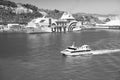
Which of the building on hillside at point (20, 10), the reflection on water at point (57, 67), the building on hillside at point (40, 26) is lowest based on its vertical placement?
the reflection on water at point (57, 67)

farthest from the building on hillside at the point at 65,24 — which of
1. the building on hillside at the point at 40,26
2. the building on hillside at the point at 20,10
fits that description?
the building on hillside at the point at 20,10

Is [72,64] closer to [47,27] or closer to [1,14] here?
[47,27]

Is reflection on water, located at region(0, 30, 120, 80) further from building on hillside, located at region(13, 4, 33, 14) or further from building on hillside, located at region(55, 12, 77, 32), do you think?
building on hillside, located at region(13, 4, 33, 14)

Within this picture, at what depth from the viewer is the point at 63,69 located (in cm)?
3481

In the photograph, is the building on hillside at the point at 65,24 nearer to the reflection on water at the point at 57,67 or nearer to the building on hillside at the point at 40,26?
the building on hillside at the point at 40,26

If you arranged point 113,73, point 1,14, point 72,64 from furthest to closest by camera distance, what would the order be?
point 1,14, point 72,64, point 113,73

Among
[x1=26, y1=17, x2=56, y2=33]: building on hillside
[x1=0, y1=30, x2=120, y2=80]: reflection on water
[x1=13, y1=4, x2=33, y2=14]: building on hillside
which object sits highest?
[x1=13, y1=4, x2=33, y2=14]: building on hillside

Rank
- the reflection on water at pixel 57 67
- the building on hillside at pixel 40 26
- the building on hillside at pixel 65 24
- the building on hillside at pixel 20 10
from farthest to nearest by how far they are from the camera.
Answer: the building on hillside at pixel 20 10 → the building on hillside at pixel 65 24 → the building on hillside at pixel 40 26 → the reflection on water at pixel 57 67

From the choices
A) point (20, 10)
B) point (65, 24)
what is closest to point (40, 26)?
point (65, 24)

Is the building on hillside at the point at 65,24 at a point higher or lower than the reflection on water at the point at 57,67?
higher

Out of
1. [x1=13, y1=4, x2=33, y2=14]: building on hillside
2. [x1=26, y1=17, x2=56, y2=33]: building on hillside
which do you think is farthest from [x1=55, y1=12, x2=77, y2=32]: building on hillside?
[x1=13, y1=4, x2=33, y2=14]: building on hillside

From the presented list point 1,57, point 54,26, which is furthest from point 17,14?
point 1,57

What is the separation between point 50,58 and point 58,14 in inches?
5589

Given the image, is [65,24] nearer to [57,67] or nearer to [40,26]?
[40,26]
